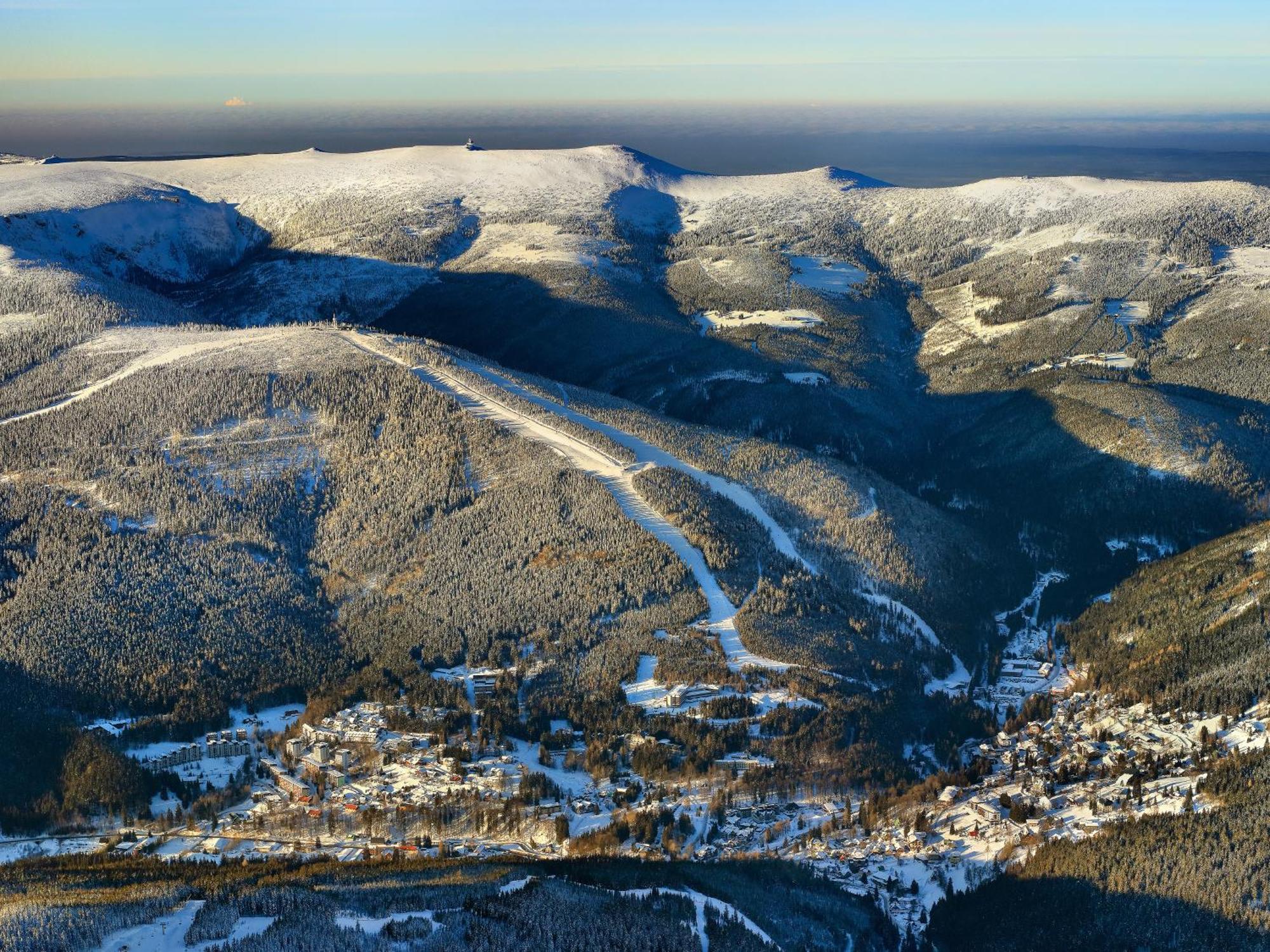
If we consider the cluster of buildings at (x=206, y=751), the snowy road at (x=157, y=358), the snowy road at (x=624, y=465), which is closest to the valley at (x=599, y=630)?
the snowy road at (x=624, y=465)

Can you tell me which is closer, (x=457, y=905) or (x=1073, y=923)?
(x=457, y=905)

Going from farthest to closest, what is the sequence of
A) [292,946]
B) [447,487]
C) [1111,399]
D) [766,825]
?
[1111,399] < [447,487] < [766,825] < [292,946]

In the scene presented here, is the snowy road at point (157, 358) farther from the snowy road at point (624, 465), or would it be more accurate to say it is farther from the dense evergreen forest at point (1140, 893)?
the dense evergreen forest at point (1140, 893)

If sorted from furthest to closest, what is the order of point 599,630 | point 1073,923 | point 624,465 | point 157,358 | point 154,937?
1. point 157,358
2. point 624,465
3. point 599,630
4. point 1073,923
5. point 154,937

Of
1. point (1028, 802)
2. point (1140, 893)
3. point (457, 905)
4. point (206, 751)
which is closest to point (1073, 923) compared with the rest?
point (1140, 893)

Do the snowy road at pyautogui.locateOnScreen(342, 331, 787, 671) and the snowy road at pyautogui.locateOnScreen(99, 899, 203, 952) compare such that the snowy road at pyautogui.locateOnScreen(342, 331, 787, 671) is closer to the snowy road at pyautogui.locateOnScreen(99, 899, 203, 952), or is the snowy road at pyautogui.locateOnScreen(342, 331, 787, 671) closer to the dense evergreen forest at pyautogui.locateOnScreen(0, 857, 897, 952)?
the dense evergreen forest at pyautogui.locateOnScreen(0, 857, 897, 952)

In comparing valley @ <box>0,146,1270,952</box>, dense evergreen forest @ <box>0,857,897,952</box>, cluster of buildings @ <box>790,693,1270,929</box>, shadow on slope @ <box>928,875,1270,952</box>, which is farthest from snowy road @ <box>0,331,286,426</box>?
shadow on slope @ <box>928,875,1270,952</box>

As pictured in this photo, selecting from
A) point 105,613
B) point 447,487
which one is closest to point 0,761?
point 105,613

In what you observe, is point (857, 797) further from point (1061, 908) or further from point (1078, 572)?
point (1078, 572)

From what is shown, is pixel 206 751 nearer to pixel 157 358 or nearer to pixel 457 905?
pixel 457 905
